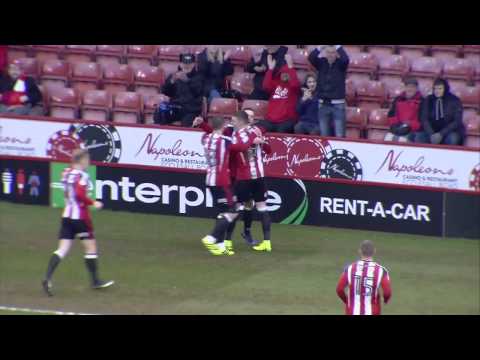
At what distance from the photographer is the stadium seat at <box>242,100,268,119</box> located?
18344mm

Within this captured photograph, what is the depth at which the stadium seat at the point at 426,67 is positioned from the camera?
18750 millimetres

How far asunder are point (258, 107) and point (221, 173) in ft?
11.2

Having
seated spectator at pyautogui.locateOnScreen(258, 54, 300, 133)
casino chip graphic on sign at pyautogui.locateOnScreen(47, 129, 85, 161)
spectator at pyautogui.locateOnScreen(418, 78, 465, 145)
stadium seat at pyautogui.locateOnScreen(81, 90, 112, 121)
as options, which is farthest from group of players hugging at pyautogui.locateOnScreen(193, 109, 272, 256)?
stadium seat at pyautogui.locateOnScreen(81, 90, 112, 121)

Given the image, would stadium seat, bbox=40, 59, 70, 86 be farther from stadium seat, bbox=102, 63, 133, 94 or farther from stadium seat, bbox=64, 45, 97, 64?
stadium seat, bbox=102, 63, 133, 94

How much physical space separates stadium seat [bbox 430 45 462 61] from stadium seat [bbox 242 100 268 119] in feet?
11.2

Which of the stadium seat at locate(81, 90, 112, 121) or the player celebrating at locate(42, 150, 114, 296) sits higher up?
the stadium seat at locate(81, 90, 112, 121)

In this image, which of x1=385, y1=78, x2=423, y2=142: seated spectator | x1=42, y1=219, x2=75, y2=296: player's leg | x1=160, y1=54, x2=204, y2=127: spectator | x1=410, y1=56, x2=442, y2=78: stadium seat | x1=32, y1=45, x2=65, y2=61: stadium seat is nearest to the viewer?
x1=42, y1=219, x2=75, y2=296: player's leg

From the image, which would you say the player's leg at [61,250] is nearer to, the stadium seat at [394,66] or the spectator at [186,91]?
the spectator at [186,91]

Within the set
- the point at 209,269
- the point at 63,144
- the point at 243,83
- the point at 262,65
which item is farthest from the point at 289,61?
the point at 209,269

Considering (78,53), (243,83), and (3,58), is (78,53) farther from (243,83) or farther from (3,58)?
(243,83)

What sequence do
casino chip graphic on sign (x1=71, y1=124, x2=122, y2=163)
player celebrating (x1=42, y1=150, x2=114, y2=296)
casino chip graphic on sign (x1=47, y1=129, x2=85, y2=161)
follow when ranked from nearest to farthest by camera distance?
player celebrating (x1=42, y1=150, x2=114, y2=296) < casino chip graphic on sign (x1=71, y1=124, x2=122, y2=163) < casino chip graphic on sign (x1=47, y1=129, x2=85, y2=161)

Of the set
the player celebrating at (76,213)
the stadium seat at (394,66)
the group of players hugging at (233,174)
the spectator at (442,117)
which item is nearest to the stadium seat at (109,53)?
the stadium seat at (394,66)

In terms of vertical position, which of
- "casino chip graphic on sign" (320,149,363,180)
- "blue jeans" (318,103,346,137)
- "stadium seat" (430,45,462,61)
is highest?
"stadium seat" (430,45,462,61)

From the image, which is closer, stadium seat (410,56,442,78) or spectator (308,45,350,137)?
spectator (308,45,350,137)
